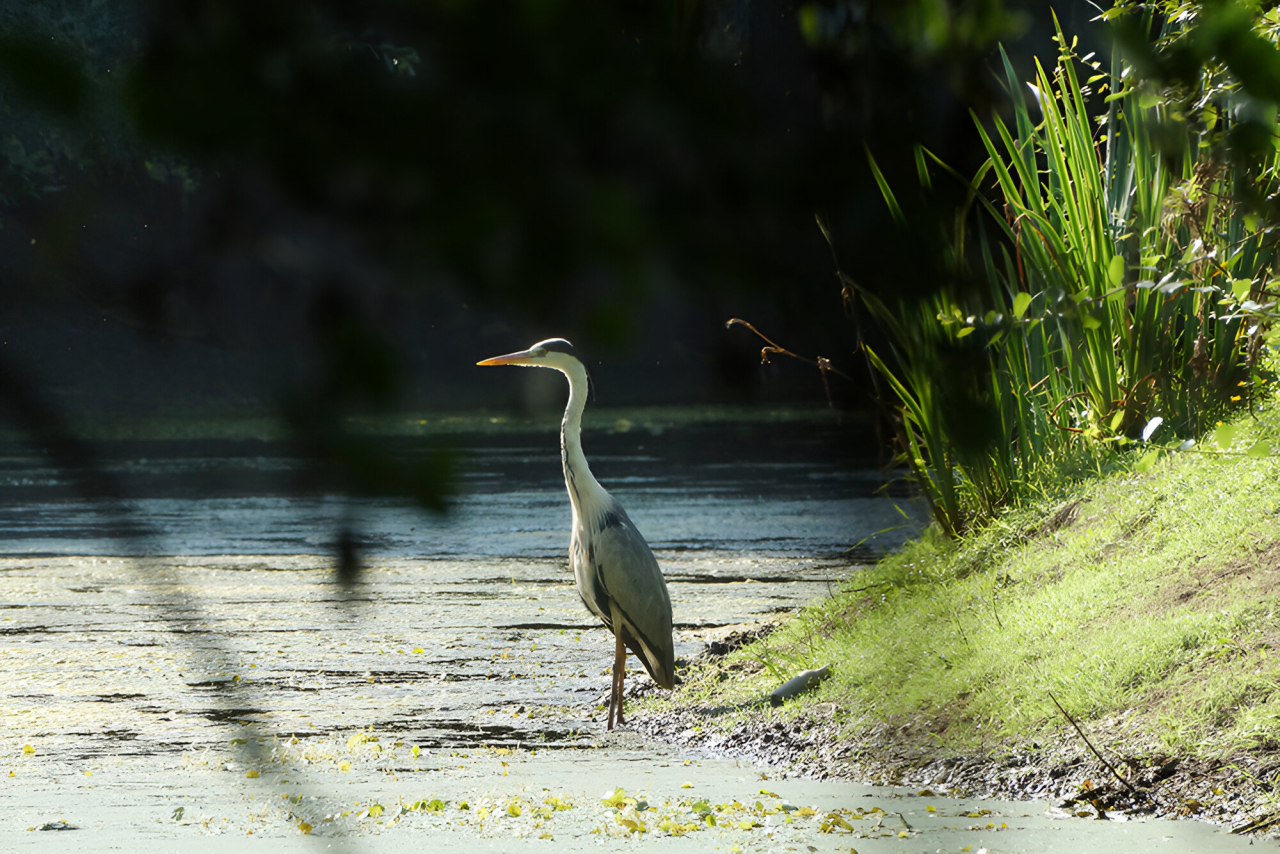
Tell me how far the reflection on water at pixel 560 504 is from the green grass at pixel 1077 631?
1.02m

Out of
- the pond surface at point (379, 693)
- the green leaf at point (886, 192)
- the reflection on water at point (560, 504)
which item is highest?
the green leaf at point (886, 192)

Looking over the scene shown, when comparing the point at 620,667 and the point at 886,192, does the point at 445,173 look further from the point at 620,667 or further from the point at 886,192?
the point at 620,667

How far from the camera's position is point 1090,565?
5.39 metres

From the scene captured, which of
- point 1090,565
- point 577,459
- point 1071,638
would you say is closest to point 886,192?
point 1071,638

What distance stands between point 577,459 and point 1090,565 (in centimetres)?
233

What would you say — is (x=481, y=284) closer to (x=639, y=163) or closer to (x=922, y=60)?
(x=639, y=163)

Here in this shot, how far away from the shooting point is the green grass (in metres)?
4.28

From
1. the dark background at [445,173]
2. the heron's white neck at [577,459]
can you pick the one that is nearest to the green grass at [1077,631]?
the heron's white neck at [577,459]

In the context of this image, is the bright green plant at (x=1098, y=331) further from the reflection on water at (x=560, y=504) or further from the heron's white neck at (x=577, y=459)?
the heron's white neck at (x=577, y=459)

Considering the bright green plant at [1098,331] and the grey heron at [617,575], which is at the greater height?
the bright green plant at [1098,331]

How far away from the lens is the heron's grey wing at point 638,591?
241 inches

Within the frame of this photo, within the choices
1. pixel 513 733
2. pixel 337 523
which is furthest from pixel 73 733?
pixel 337 523

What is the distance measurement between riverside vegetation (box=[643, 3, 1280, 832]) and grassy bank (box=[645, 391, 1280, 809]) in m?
0.01

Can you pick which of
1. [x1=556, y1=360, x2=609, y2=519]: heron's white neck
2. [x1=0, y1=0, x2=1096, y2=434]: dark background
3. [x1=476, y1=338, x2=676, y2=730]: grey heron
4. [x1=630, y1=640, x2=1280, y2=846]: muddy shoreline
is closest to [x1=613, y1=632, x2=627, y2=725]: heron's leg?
[x1=476, y1=338, x2=676, y2=730]: grey heron
